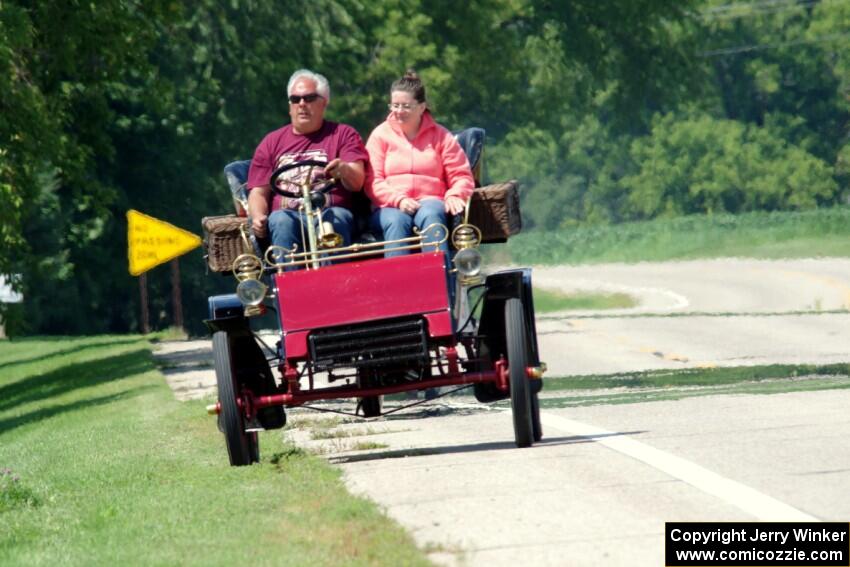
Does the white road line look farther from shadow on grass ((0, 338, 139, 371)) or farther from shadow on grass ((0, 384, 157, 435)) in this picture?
shadow on grass ((0, 338, 139, 371))

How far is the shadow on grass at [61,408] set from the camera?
77.4 feet

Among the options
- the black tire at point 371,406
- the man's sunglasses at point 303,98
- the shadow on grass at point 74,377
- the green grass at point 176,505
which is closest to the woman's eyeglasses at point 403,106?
the man's sunglasses at point 303,98

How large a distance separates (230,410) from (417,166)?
7.08 feet

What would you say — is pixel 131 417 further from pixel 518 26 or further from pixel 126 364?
pixel 518 26

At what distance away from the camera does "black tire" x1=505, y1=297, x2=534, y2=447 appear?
454 inches

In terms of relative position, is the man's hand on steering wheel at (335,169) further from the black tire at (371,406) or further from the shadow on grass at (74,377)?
the shadow on grass at (74,377)

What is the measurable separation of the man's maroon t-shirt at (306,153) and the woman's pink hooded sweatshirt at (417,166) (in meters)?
0.21

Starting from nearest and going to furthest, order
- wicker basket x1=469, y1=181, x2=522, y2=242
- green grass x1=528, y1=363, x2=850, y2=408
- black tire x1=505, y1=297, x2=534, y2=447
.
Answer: black tire x1=505, y1=297, x2=534, y2=447 → wicker basket x1=469, y1=181, x2=522, y2=242 → green grass x1=528, y1=363, x2=850, y2=408

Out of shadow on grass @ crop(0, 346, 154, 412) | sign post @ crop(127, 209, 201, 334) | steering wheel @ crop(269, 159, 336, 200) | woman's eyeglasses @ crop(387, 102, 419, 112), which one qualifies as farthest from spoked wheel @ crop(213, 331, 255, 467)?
sign post @ crop(127, 209, 201, 334)

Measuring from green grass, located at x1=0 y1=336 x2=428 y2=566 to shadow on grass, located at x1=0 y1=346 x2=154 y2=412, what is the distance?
9.66 m

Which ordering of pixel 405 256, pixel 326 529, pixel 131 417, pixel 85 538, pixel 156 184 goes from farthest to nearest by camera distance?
1. pixel 156 184
2. pixel 131 417
3. pixel 405 256
4. pixel 85 538
5. pixel 326 529

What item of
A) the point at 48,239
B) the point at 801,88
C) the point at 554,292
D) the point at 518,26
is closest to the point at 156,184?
the point at 48,239

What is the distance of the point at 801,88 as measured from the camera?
356 ft

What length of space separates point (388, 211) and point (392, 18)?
43.1 m
